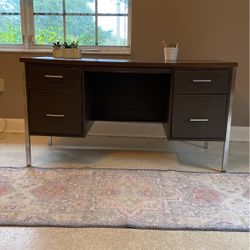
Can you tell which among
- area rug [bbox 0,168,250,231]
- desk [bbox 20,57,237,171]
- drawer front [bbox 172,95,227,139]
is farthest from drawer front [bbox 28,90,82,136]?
drawer front [bbox 172,95,227,139]

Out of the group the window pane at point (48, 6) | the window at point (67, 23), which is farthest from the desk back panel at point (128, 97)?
the window pane at point (48, 6)

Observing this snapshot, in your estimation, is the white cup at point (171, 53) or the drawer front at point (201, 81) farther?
the white cup at point (171, 53)

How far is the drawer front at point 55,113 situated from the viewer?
1896 millimetres

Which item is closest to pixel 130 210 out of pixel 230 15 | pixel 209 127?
pixel 209 127

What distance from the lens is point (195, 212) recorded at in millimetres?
1471

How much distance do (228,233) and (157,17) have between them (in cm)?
174

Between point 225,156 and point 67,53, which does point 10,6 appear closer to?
point 67,53

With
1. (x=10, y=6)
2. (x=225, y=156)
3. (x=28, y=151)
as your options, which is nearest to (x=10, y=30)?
(x=10, y=6)

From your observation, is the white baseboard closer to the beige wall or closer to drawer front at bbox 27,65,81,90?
the beige wall

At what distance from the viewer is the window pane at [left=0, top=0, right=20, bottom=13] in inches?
103

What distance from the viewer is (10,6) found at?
8.58 feet

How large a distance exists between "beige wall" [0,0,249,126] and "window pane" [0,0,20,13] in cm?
98

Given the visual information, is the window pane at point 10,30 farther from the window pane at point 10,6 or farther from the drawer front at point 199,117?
the drawer front at point 199,117

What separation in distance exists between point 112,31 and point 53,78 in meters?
0.97
